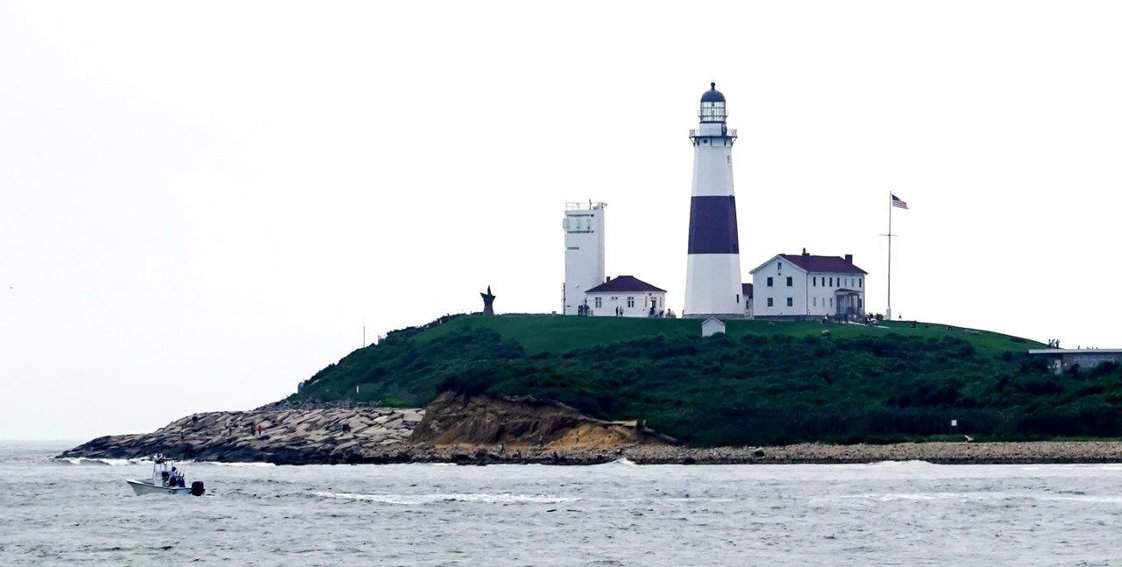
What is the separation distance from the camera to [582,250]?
112m

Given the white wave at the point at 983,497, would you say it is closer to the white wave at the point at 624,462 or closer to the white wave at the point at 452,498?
the white wave at the point at 452,498

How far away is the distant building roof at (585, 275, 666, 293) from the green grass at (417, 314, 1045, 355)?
3.35 m

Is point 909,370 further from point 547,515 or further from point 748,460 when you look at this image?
point 547,515

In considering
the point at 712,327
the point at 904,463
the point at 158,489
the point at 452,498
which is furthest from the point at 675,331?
the point at 452,498

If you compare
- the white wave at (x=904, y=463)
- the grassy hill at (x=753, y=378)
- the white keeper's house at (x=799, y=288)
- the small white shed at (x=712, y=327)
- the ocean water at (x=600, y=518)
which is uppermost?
the white keeper's house at (x=799, y=288)

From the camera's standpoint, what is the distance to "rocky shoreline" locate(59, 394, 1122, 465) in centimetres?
6906

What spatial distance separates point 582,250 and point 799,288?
13.8 metres

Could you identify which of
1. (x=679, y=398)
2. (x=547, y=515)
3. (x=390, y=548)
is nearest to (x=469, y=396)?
(x=679, y=398)

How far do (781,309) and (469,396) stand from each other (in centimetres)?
2738

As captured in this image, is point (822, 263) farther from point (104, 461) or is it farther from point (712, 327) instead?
point (104, 461)

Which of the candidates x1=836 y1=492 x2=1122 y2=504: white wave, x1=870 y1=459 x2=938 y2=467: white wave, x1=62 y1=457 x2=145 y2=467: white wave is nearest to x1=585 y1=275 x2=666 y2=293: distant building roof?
x1=62 y1=457 x2=145 y2=467: white wave

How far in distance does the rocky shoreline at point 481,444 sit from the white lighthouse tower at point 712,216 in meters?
18.6

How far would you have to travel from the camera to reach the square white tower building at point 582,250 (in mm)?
111500

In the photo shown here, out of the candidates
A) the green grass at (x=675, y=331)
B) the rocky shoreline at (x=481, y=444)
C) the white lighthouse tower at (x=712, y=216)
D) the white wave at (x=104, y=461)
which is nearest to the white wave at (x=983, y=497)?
the rocky shoreline at (x=481, y=444)
